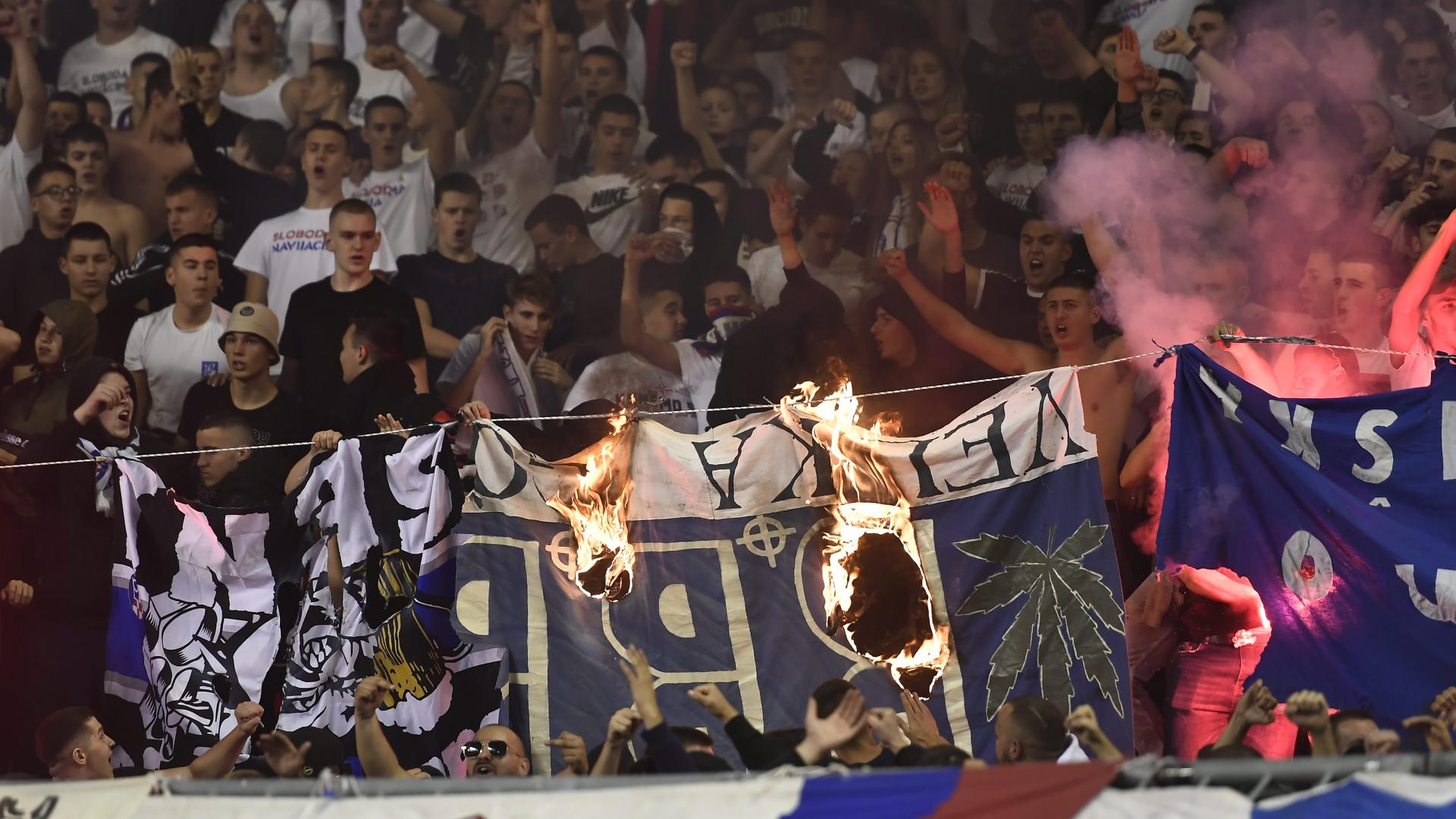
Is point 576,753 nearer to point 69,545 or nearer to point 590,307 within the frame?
point 69,545

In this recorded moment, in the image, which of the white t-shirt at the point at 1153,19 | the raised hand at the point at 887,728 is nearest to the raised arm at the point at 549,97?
the white t-shirt at the point at 1153,19

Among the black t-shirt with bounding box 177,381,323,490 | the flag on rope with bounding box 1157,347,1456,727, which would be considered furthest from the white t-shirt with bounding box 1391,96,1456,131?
the black t-shirt with bounding box 177,381,323,490

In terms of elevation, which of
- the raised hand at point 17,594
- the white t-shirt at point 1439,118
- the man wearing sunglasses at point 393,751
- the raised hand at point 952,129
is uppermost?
Result: the raised hand at point 952,129

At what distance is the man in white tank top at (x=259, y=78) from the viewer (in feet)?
32.2

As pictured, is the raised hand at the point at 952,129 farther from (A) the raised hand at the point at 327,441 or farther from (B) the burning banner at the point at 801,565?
(A) the raised hand at the point at 327,441

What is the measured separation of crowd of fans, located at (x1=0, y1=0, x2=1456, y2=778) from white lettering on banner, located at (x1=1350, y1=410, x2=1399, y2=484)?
3.61ft

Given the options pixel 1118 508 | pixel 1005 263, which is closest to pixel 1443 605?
pixel 1118 508

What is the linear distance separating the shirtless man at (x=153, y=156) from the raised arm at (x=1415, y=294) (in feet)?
21.0

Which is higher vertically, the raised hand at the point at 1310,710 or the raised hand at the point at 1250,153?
the raised hand at the point at 1250,153

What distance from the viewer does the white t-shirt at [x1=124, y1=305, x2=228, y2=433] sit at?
352 inches

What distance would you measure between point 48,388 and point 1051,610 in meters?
5.33

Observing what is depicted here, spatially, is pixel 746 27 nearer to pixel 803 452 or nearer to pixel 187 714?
pixel 803 452

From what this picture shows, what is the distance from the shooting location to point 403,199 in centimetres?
955

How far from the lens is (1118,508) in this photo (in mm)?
7852
